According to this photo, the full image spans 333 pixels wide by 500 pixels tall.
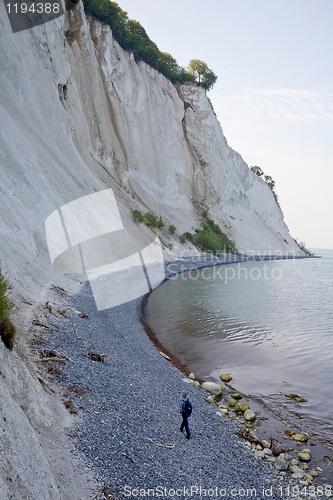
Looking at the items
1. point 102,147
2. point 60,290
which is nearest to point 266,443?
point 60,290

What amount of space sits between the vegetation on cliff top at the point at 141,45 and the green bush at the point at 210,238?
26.0m

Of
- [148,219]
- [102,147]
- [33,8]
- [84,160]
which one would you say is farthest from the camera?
[102,147]

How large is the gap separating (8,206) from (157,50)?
157 ft

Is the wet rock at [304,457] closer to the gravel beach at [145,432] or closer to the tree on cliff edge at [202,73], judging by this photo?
the gravel beach at [145,432]

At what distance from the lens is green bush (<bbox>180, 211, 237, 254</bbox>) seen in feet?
155

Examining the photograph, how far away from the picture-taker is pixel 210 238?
49031mm

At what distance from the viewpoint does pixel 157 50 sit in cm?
5166

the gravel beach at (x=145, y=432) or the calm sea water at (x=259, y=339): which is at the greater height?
the gravel beach at (x=145, y=432)

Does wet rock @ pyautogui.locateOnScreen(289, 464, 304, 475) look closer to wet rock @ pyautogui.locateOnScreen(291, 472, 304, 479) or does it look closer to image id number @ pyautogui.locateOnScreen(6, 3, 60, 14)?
wet rock @ pyautogui.locateOnScreen(291, 472, 304, 479)

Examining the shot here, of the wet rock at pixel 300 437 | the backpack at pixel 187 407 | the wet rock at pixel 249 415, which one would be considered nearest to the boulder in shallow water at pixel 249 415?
the wet rock at pixel 249 415

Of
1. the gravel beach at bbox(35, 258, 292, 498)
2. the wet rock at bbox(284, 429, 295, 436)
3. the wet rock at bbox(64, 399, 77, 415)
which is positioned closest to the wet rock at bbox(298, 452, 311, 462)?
the wet rock at bbox(284, 429, 295, 436)

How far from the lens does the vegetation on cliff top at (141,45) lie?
41750 millimetres

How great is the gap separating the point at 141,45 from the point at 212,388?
2042 inches
